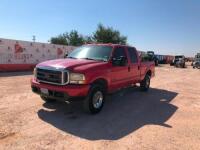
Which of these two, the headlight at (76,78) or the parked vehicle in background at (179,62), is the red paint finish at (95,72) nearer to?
the headlight at (76,78)

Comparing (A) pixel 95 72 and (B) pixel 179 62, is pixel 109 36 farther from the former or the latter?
(A) pixel 95 72

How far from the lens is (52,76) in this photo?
6430 mm

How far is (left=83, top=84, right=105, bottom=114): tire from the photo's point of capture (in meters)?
6.54

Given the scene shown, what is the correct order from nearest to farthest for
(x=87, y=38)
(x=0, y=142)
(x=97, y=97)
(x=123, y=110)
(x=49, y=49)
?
(x=0, y=142) < (x=97, y=97) < (x=123, y=110) < (x=49, y=49) < (x=87, y=38)

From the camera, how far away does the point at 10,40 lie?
18469 mm

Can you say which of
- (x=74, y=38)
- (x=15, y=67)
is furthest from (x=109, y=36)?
(x=15, y=67)

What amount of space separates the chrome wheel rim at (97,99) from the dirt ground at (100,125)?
302mm

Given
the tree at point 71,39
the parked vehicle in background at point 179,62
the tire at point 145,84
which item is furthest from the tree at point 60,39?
the tire at point 145,84

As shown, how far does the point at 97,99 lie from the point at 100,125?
1132mm

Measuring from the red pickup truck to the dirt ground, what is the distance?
61 centimetres

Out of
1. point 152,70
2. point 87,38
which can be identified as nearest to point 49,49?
point 152,70

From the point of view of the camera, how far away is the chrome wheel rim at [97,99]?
6848 mm

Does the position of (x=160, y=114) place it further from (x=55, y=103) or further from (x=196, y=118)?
(x=55, y=103)

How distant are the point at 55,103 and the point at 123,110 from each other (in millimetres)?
2262
